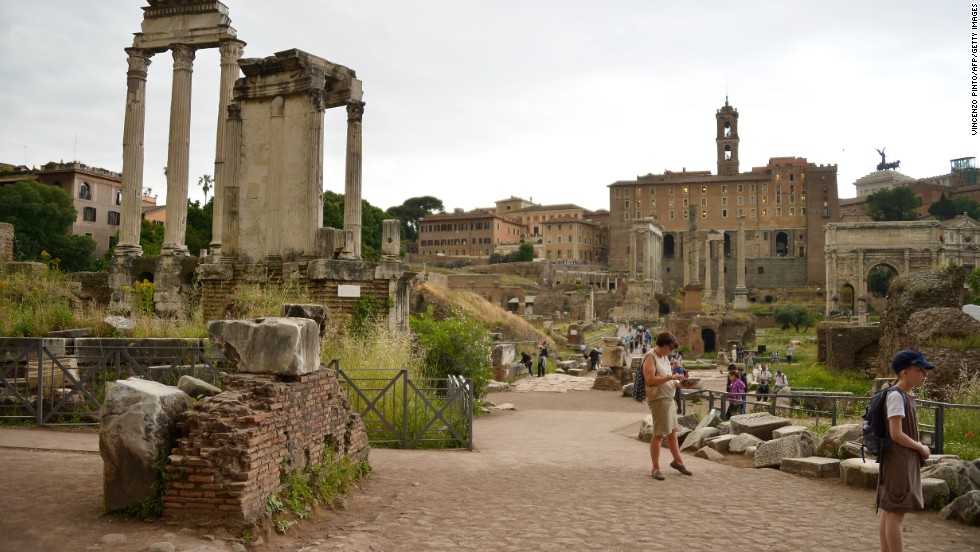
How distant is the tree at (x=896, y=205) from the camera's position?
333 ft

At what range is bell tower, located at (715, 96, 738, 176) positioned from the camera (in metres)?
117

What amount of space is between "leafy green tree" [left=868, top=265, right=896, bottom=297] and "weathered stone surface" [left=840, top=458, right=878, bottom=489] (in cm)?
7932

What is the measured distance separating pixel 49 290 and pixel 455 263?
285 feet

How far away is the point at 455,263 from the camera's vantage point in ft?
336

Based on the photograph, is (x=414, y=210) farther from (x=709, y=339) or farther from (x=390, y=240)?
(x=390, y=240)

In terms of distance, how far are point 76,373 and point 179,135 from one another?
12074 millimetres

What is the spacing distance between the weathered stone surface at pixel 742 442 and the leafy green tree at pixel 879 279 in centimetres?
7749

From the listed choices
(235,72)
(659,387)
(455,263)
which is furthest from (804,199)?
(659,387)

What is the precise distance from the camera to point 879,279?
262 feet

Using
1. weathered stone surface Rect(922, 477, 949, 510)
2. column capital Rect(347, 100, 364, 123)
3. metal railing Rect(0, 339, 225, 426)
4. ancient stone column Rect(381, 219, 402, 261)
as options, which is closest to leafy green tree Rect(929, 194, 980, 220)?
ancient stone column Rect(381, 219, 402, 261)

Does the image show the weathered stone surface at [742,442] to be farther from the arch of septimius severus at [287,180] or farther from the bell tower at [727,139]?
the bell tower at [727,139]

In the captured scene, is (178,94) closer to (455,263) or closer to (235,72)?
(235,72)

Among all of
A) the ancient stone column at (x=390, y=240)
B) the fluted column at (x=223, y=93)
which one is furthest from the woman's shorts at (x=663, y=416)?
the fluted column at (x=223, y=93)

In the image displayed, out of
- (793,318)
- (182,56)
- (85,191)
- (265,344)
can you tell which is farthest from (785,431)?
(85,191)
